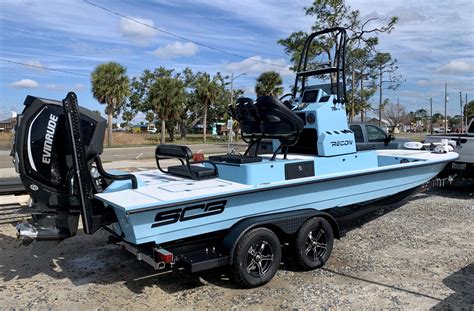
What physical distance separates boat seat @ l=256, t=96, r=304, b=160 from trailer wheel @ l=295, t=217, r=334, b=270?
0.95 metres

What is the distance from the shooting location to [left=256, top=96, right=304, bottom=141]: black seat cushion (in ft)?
17.3

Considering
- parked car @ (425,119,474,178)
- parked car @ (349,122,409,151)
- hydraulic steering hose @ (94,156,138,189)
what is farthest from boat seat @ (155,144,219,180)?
parked car @ (349,122,409,151)

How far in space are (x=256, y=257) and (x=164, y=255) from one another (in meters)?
1.04

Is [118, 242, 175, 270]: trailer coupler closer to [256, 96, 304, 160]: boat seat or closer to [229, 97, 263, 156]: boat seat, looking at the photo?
[256, 96, 304, 160]: boat seat

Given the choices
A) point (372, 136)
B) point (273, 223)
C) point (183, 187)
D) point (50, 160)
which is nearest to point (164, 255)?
point (183, 187)

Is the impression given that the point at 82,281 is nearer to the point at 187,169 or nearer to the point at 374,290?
the point at 187,169

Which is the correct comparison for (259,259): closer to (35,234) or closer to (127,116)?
(35,234)

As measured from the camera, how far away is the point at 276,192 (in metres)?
4.71

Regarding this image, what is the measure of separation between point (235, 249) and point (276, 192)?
0.82 meters

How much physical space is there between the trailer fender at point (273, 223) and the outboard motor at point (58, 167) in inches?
46.0

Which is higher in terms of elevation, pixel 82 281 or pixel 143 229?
pixel 143 229

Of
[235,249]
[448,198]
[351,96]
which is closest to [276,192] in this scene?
[235,249]

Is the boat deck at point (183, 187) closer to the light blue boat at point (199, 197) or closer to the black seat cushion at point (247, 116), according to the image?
the light blue boat at point (199, 197)

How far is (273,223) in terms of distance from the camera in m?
4.54
